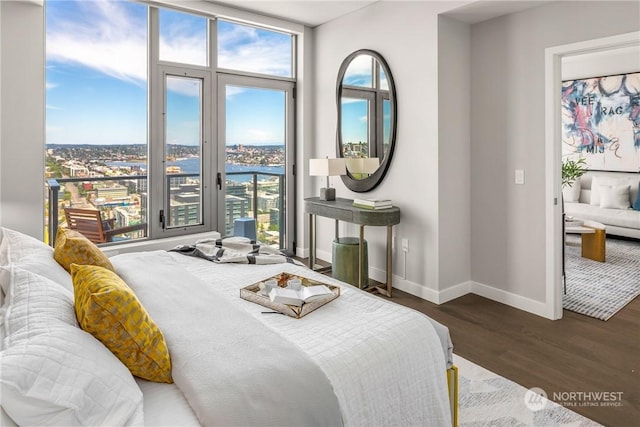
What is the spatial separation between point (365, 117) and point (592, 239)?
311 centimetres

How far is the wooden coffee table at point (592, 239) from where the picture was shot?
4772 mm

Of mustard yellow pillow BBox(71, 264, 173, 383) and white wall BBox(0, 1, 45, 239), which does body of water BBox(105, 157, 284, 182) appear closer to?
white wall BBox(0, 1, 45, 239)

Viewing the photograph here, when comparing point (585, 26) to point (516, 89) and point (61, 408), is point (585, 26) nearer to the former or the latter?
point (516, 89)

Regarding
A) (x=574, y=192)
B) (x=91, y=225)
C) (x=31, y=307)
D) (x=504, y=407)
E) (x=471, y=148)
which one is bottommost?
(x=504, y=407)

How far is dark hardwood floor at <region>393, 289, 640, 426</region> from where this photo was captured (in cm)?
232

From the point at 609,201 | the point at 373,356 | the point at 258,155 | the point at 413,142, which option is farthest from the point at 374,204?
the point at 609,201

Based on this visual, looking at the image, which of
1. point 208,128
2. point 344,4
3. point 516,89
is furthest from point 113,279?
point 344,4

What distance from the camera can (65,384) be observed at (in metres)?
1.06

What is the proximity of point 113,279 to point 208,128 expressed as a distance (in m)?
3.08

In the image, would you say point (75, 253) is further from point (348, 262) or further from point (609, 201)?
point (609, 201)

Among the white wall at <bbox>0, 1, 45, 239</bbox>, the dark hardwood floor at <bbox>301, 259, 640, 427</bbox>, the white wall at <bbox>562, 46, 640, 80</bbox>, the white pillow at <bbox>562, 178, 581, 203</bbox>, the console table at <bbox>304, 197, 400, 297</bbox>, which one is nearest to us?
the dark hardwood floor at <bbox>301, 259, 640, 427</bbox>

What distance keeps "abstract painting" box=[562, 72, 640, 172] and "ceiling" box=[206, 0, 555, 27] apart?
12.4 ft

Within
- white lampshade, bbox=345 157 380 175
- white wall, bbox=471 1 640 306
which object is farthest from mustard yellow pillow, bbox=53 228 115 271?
white wall, bbox=471 1 640 306

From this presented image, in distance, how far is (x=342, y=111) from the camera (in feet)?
15.3
